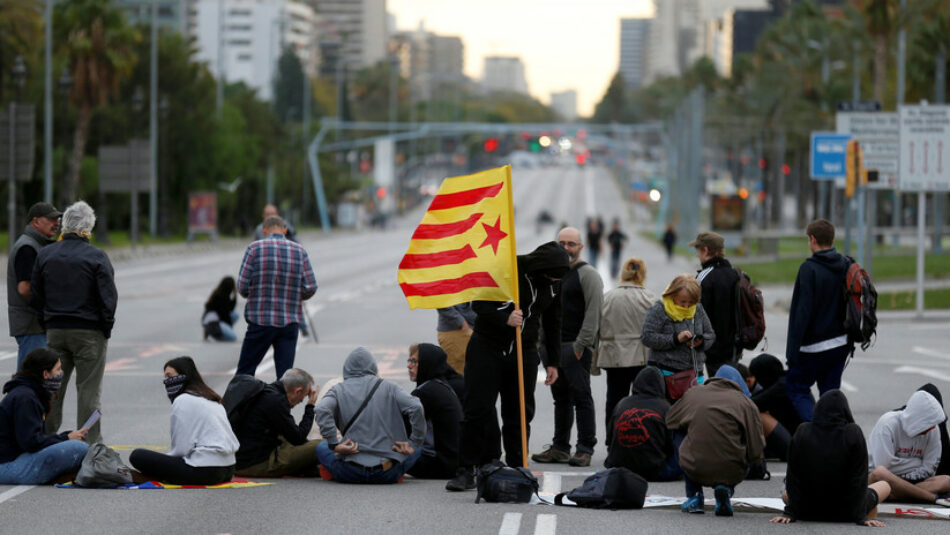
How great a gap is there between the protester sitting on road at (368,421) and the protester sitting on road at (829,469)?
2.76 m

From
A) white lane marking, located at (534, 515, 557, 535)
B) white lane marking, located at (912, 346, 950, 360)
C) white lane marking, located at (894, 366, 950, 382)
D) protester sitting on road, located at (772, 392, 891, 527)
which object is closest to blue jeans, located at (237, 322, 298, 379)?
white lane marking, located at (534, 515, 557, 535)

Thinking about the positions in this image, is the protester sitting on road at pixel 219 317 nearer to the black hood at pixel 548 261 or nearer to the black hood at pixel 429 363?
the black hood at pixel 429 363

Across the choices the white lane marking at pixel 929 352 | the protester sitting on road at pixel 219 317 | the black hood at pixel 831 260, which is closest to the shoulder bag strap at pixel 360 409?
the black hood at pixel 831 260

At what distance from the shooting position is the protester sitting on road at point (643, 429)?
10.2 meters

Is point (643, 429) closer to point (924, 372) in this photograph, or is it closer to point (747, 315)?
point (747, 315)

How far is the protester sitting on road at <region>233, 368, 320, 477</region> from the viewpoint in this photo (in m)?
10.6

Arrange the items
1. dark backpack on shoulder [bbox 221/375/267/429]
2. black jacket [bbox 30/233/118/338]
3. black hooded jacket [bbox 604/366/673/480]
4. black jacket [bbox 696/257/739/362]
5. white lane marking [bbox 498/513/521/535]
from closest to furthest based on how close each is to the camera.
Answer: white lane marking [bbox 498/513/521/535], black hooded jacket [bbox 604/366/673/480], dark backpack on shoulder [bbox 221/375/267/429], black jacket [bbox 30/233/118/338], black jacket [bbox 696/257/739/362]

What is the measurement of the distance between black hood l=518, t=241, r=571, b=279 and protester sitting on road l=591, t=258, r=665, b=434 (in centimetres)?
168

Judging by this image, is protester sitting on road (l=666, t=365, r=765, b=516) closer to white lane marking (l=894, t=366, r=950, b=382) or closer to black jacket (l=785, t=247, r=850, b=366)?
black jacket (l=785, t=247, r=850, b=366)

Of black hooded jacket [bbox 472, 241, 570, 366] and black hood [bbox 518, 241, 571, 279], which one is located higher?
black hood [bbox 518, 241, 571, 279]

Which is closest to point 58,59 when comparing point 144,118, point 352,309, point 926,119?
point 144,118

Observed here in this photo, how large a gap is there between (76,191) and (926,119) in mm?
42144

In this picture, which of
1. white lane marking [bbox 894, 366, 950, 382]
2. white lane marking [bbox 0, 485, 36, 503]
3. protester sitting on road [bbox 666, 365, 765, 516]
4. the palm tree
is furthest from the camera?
the palm tree

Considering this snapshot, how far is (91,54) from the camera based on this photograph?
59.8 metres
